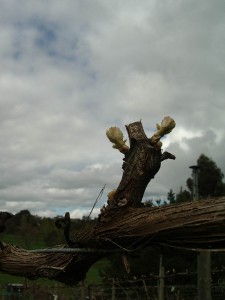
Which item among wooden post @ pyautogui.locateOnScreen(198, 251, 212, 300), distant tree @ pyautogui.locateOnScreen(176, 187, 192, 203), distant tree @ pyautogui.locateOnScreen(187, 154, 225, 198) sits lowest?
wooden post @ pyautogui.locateOnScreen(198, 251, 212, 300)

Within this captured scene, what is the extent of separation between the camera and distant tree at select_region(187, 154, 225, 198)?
2381 centimetres

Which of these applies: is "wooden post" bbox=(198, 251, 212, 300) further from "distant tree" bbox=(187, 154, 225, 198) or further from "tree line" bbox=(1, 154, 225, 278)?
"distant tree" bbox=(187, 154, 225, 198)

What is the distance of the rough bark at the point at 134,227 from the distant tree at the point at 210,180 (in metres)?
21.0

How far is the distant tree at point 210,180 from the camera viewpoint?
23.8 meters

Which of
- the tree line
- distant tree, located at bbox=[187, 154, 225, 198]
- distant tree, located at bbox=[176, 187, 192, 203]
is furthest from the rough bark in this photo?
distant tree, located at bbox=[187, 154, 225, 198]

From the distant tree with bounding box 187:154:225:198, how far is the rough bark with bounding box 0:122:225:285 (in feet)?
69.0

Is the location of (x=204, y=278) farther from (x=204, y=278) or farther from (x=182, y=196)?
(x=182, y=196)

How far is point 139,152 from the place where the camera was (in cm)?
237

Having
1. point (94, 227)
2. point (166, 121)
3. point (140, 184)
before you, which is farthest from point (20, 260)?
point (166, 121)

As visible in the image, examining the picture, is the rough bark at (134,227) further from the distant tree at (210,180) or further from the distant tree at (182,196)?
the distant tree at (210,180)

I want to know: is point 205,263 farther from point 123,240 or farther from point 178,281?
point 178,281

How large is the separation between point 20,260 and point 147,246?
115 cm

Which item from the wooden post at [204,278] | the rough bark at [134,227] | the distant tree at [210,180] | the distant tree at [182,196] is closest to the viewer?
the rough bark at [134,227]

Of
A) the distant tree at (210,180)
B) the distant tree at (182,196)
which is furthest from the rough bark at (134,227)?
the distant tree at (210,180)
